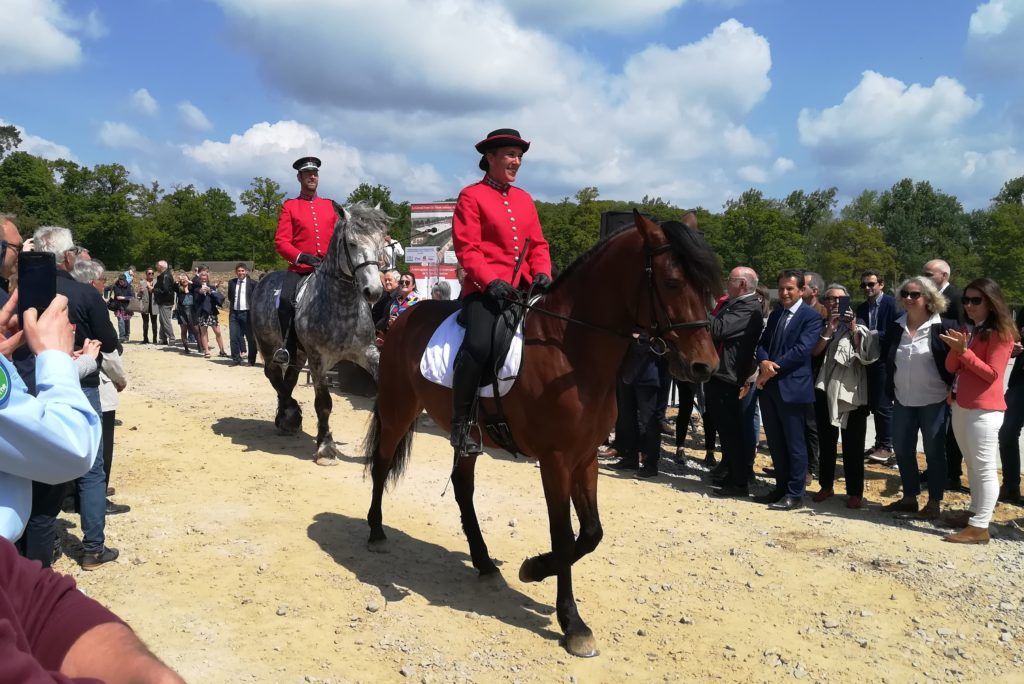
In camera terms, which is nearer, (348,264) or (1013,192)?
(348,264)

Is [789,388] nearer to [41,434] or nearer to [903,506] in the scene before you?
[903,506]

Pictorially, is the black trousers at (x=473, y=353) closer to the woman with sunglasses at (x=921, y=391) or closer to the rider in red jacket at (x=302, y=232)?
the rider in red jacket at (x=302, y=232)

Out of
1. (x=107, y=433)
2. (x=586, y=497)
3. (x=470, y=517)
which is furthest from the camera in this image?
(x=107, y=433)

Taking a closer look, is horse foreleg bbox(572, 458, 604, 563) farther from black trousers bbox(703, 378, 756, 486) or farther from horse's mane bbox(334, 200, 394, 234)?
horse's mane bbox(334, 200, 394, 234)

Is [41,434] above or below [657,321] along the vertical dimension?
below

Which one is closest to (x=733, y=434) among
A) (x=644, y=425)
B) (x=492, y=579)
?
(x=644, y=425)

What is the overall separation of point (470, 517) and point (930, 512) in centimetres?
475

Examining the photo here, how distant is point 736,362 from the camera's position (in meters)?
7.62

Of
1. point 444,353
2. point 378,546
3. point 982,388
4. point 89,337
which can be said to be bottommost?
point 378,546

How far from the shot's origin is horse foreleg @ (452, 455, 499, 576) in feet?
16.6

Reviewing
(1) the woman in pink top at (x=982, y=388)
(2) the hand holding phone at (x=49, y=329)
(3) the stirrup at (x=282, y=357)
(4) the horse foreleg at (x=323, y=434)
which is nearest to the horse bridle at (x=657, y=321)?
(2) the hand holding phone at (x=49, y=329)

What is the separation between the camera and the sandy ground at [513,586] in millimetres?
3961

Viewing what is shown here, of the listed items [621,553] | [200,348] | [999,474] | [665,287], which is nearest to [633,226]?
[665,287]

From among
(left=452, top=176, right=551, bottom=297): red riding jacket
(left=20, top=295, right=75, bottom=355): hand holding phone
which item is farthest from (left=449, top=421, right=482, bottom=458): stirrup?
(left=20, top=295, right=75, bottom=355): hand holding phone
